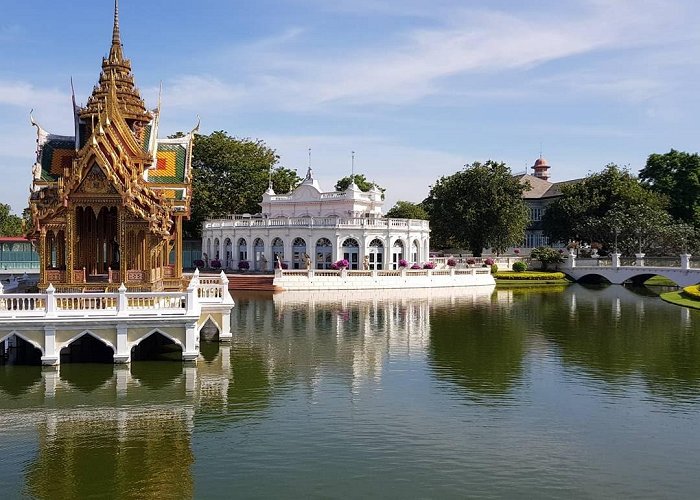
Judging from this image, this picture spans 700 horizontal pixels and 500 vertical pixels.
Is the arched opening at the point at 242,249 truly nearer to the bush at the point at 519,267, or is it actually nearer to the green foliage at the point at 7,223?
the bush at the point at 519,267

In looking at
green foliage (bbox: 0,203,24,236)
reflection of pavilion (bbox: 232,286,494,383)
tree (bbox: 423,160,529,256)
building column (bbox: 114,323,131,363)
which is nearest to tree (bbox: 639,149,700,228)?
tree (bbox: 423,160,529,256)

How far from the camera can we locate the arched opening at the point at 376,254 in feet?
187

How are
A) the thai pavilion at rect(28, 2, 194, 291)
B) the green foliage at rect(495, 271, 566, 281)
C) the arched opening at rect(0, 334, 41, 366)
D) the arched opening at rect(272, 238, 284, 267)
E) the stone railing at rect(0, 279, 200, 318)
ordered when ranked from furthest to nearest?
the green foliage at rect(495, 271, 566, 281) < the arched opening at rect(272, 238, 284, 267) < the thai pavilion at rect(28, 2, 194, 291) < the arched opening at rect(0, 334, 41, 366) < the stone railing at rect(0, 279, 200, 318)

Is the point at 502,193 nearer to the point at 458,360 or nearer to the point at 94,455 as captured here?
the point at 458,360

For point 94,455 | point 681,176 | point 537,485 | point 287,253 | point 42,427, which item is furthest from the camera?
point 681,176

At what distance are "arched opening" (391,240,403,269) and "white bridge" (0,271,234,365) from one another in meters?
38.3

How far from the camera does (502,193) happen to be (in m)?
63.8

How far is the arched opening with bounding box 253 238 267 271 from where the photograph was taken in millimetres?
58213

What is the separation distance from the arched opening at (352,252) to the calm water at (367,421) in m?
29.8

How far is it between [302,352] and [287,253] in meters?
34.2

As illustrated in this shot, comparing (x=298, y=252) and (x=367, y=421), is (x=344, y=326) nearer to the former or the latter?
(x=367, y=421)

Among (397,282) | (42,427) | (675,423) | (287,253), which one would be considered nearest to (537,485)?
(675,423)

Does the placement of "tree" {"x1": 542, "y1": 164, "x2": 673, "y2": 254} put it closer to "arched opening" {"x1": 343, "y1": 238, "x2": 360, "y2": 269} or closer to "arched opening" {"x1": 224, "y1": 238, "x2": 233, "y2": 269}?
"arched opening" {"x1": 343, "y1": 238, "x2": 360, "y2": 269}

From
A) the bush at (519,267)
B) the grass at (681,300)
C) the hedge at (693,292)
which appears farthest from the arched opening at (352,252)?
the hedge at (693,292)
